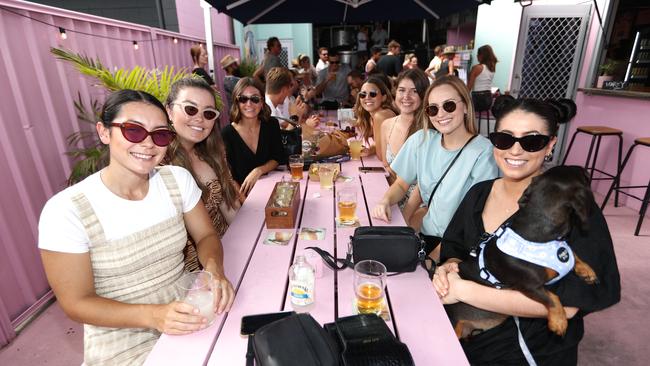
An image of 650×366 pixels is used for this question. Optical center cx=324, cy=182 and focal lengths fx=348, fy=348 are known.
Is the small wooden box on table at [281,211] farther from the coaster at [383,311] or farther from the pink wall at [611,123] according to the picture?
the pink wall at [611,123]

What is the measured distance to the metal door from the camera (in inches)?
232

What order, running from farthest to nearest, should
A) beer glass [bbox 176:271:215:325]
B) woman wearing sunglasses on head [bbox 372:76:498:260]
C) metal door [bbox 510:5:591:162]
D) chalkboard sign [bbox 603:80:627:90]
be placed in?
metal door [bbox 510:5:591:162] < chalkboard sign [bbox 603:80:627:90] < woman wearing sunglasses on head [bbox 372:76:498:260] < beer glass [bbox 176:271:215:325]

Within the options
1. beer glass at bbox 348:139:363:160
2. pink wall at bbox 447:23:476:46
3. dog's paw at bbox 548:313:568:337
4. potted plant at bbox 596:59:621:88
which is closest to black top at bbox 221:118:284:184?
beer glass at bbox 348:139:363:160

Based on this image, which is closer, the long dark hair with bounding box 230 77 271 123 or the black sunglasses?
the black sunglasses

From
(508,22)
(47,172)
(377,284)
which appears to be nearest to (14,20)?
(47,172)

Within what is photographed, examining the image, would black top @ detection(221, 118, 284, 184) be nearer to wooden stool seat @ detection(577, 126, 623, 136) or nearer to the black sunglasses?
the black sunglasses

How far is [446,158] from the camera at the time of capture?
229cm

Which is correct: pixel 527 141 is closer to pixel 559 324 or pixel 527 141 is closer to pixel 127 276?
pixel 559 324

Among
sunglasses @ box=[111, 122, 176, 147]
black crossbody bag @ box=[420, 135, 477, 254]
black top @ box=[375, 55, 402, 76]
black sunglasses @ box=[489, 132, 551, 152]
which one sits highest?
black top @ box=[375, 55, 402, 76]

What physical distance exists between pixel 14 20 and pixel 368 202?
291 centimetres

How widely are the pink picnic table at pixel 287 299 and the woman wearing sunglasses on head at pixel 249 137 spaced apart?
965 millimetres

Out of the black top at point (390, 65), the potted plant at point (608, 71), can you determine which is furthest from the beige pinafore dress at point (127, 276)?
the black top at point (390, 65)

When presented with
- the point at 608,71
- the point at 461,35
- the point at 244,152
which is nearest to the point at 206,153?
the point at 244,152

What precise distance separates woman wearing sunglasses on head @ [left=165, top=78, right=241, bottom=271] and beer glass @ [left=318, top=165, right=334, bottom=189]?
0.66 metres
